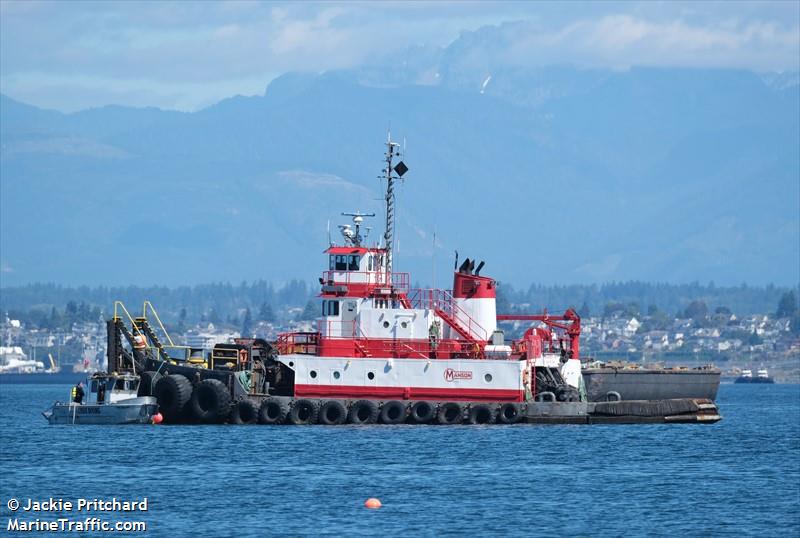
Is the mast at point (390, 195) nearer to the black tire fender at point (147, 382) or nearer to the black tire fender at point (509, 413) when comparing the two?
the black tire fender at point (509, 413)

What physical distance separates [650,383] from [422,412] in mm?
27070

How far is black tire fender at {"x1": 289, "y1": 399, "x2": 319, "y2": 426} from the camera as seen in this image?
5406 centimetres

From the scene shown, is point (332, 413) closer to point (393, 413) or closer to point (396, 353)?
point (393, 413)

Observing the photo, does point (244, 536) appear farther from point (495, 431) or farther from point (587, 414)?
point (587, 414)

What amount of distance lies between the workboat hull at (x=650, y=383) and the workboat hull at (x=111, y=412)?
25.0 m

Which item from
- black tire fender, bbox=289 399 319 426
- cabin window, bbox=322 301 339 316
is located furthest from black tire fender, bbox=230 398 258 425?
cabin window, bbox=322 301 339 316

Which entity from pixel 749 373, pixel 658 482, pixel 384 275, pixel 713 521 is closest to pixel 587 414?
pixel 384 275

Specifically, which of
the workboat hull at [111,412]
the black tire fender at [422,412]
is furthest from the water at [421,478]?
the black tire fender at [422,412]

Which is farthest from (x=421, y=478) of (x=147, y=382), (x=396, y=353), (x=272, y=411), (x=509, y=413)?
(x=147, y=382)

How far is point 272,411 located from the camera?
178ft

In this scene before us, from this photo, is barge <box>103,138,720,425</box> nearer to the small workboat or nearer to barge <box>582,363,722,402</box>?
the small workboat

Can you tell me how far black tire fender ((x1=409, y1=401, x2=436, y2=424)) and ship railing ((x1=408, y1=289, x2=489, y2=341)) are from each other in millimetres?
3343

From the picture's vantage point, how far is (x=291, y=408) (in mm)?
54188

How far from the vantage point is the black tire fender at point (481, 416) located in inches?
2138
